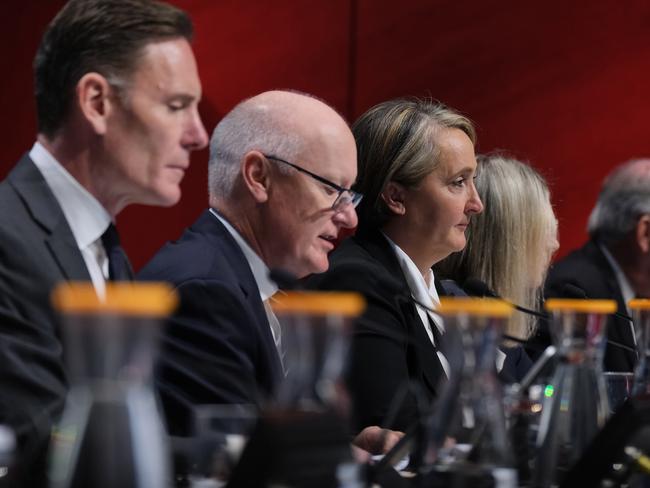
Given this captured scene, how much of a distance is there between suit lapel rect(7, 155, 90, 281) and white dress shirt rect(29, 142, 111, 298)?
0.01 m

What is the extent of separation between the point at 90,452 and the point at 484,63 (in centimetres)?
361

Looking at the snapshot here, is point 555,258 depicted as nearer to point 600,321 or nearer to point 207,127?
point 207,127

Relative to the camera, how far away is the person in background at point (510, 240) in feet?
9.75

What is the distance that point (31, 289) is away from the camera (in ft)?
5.40

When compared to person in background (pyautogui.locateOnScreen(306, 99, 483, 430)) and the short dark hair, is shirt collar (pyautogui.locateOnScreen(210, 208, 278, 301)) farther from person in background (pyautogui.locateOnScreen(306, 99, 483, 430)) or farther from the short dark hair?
the short dark hair

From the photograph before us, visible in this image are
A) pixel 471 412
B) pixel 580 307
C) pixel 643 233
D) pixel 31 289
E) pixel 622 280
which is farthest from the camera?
pixel 643 233

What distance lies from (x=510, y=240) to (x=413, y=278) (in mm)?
509

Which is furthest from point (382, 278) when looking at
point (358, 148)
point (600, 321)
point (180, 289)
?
point (358, 148)

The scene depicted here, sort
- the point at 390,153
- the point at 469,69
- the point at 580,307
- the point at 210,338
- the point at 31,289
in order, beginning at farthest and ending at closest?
the point at 469,69, the point at 390,153, the point at 210,338, the point at 31,289, the point at 580,307

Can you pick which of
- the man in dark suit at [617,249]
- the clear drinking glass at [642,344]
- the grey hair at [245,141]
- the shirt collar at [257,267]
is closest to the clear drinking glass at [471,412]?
the clear drinking glass at [642,344]

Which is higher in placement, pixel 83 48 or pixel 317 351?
pixel 83 48

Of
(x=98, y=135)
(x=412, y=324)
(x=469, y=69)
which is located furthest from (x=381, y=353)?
(x=469, y=69)

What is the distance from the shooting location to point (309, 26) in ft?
13.5

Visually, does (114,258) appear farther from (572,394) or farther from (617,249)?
(617,249)
